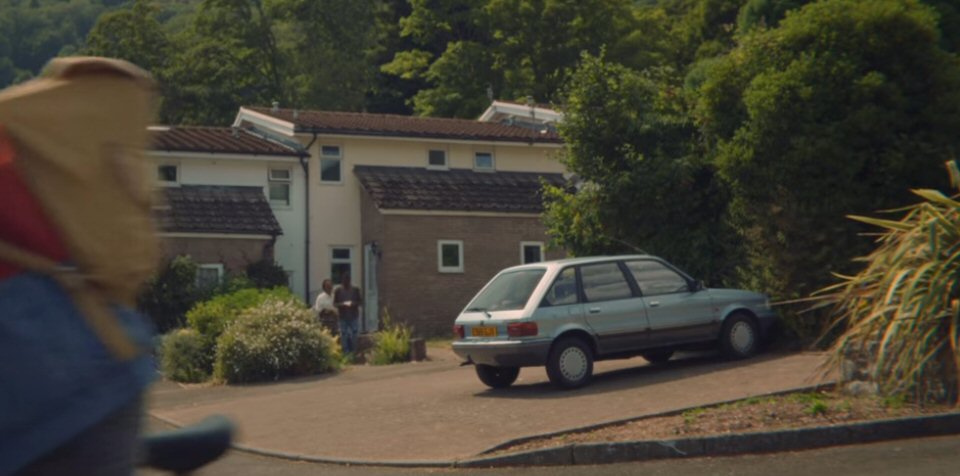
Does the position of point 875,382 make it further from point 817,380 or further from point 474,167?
point 474,167

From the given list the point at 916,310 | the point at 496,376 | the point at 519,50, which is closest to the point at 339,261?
the point at 496,376

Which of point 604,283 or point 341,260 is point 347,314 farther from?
point 341,260

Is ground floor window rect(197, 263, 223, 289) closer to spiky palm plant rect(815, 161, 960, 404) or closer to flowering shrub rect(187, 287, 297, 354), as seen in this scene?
flowering shrub rect(187, 287, 297, 354)

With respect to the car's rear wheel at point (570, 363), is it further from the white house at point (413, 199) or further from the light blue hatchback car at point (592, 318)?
the white house at point (413, 199)

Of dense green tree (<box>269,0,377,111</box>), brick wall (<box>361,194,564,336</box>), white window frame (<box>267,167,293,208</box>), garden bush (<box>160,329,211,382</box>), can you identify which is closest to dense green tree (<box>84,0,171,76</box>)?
dense green tree (<box>269,0,377,111</box>)

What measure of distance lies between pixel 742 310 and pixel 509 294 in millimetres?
3207

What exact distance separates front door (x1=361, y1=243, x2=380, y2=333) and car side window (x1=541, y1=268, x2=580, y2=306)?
19.5 metres

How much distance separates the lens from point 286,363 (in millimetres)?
20812

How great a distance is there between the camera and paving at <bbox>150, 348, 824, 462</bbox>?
1327 centimetres

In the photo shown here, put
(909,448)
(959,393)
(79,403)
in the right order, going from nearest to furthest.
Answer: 1. (79,403)
2. (909,448)
3. (959,393)

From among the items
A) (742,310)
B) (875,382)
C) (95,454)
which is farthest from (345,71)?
(95,454)

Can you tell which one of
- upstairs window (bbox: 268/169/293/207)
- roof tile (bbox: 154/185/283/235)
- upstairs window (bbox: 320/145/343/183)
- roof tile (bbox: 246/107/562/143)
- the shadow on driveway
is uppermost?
roof tile (bbox: 246/107/562/143)

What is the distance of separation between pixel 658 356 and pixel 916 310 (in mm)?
6174

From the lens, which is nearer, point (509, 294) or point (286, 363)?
point (509, 294)
